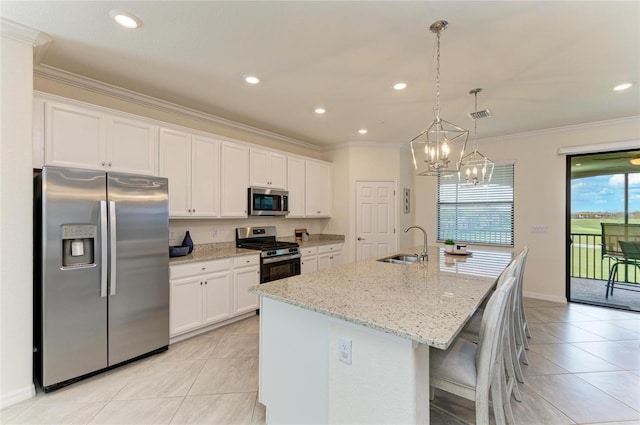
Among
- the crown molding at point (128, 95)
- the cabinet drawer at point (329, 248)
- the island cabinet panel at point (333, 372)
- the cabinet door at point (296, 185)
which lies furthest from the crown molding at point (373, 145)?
the island cabinet panel at point (333, 372)

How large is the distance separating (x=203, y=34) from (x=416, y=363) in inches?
98.3

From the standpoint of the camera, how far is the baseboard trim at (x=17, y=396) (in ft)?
6.41

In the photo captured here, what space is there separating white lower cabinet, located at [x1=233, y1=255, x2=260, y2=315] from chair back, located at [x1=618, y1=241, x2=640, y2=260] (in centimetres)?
524

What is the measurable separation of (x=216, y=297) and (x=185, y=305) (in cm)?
36

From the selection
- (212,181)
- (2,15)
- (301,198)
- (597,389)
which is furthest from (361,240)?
(2,15)

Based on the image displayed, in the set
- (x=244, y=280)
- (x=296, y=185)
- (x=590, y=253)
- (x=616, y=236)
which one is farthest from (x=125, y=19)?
(x=590, y=253)

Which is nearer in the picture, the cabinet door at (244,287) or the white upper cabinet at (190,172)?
the white upper cabinet at (190,172)

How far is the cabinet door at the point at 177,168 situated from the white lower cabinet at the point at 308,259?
1.80m

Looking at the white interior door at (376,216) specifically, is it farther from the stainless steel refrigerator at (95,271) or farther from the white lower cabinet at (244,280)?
the stainless steel refrigerator at (95,271)

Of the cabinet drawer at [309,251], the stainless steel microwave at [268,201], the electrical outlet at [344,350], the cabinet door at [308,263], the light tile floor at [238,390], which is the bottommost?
the light tile floor at [238,390]

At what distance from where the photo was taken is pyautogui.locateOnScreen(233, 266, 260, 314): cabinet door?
3469 mm

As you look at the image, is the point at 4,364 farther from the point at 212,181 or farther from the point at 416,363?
the point at 416,363

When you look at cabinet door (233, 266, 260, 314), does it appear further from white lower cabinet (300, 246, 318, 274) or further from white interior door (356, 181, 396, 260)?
white interior door (356, 181, 396, 260)

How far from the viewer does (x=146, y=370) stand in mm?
2467
